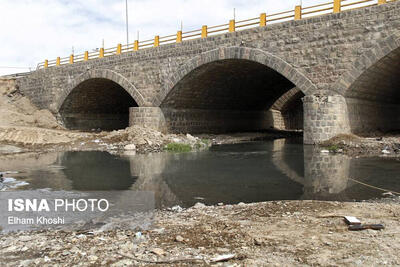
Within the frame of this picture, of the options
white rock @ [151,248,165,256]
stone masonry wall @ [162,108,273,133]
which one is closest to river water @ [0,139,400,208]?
white rock @ [151,248,165,256]

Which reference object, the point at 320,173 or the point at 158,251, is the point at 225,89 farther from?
the point at 158,251

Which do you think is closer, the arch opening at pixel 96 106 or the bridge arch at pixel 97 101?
the bridge arch at pixel 97 101

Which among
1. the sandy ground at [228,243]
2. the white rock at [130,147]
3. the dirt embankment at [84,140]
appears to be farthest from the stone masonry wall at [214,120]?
the sandy ground at [228,243]

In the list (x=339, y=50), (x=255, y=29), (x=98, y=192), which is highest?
(x=255, y=29)

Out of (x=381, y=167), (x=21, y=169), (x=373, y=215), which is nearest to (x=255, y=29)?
(x=381, y=167)

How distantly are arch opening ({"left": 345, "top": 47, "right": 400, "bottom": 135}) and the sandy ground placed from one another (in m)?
11.7

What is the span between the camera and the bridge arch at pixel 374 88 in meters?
14.2

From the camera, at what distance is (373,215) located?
16.0ft

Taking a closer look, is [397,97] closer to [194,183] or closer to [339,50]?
[339,50]

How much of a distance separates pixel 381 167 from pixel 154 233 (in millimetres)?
8322

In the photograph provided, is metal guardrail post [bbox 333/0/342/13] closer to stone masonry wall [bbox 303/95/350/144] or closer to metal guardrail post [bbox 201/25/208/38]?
stone masonry wall [bbox 303/95/350/144]

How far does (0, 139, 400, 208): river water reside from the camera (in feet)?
23.1

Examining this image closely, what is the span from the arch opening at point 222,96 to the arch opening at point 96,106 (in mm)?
6465

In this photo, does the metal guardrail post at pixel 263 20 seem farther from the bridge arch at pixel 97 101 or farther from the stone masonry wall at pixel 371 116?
the bridge arch at pixel 97 101
